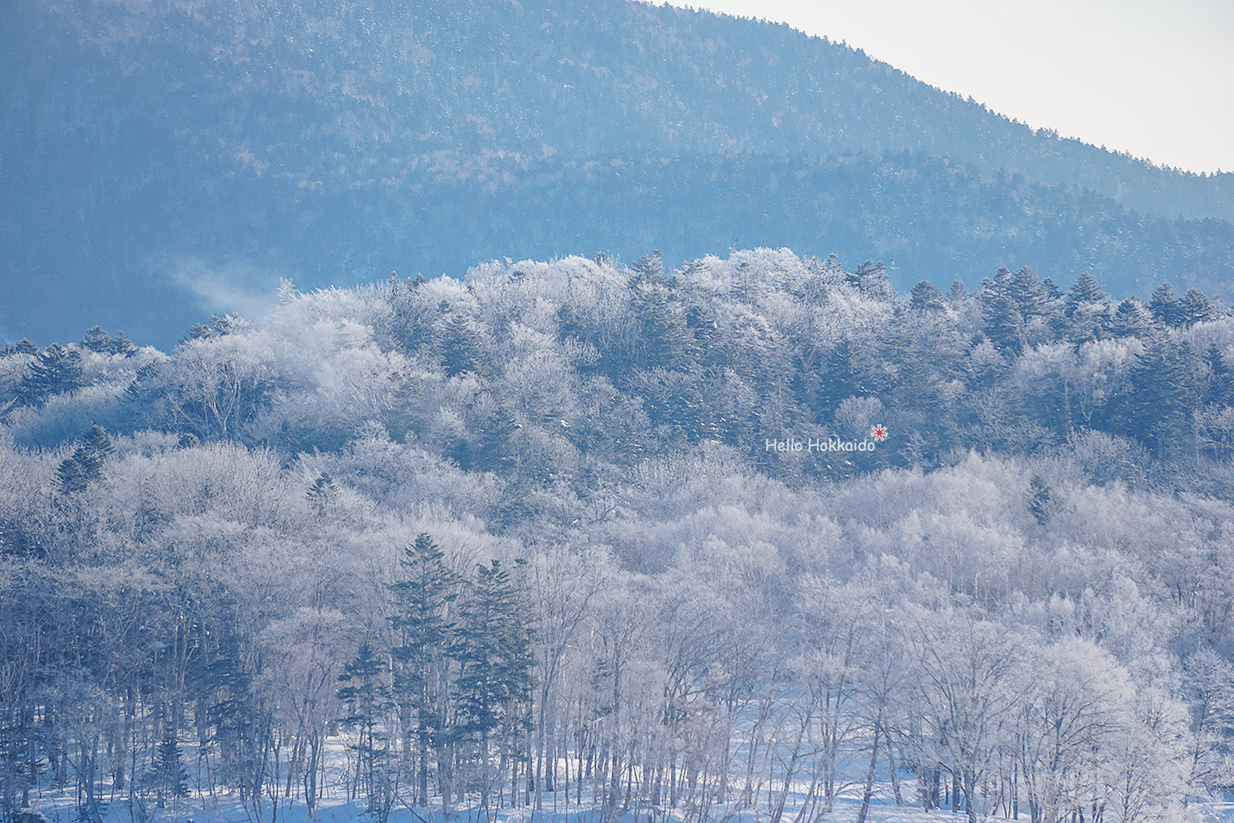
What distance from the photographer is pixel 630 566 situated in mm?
61188

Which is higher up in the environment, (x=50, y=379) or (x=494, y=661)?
(x=50, y=379)

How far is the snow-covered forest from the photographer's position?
40500mm

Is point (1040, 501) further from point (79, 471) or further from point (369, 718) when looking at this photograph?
point (79, 471)

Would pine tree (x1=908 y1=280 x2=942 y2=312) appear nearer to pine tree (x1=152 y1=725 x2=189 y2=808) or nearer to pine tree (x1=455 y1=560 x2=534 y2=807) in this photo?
pine tree (x1=455 y1=560 x2=534 y2=807)

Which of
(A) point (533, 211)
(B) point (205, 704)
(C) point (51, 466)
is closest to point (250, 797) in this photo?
(B) point (205, 704)

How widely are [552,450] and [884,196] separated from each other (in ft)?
377

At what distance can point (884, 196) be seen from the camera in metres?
170

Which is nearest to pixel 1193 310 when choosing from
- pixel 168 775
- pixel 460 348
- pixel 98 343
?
pixel 460 348

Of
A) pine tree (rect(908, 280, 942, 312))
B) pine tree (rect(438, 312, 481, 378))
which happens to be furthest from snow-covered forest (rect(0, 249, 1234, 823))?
pine tree (rect(908, 280, 942, 312))

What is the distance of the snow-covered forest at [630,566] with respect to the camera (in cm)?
4050

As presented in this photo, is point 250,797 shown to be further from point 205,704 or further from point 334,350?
point 334,350

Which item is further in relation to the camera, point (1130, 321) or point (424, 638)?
point (1130, 321)

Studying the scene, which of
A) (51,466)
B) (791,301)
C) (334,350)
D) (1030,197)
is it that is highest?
(1030,197)

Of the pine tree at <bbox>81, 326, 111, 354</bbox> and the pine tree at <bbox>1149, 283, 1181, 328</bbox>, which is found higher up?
the pine tree at <bbox>1149, 283, 1181, 328</bbox>
